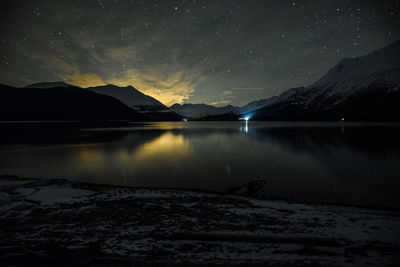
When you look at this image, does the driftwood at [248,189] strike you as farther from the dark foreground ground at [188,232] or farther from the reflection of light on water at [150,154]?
the reflection of light on water at [150,154]

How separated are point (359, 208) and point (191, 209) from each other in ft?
26.9

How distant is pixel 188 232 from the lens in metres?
7.33

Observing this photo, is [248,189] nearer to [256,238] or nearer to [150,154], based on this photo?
[256,238]

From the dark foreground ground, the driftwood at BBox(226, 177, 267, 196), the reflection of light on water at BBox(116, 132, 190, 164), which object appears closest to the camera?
the dark foreground ground

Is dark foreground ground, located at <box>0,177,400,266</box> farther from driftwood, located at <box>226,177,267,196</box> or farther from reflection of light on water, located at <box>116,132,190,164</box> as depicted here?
reflection of light on water, located at <box>116,132,190,164</box>

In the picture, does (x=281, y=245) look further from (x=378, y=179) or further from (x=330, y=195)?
(x=378, y=179)

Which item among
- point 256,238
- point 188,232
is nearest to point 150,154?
point 188,232

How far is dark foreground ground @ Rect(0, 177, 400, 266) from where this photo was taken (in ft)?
19.5

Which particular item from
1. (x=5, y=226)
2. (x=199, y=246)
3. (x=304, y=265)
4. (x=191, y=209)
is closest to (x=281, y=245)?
(x=304, y=265)

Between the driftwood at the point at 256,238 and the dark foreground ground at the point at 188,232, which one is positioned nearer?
the dark foreground ground at the point at 188,232

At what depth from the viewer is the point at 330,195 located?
48.5 feet

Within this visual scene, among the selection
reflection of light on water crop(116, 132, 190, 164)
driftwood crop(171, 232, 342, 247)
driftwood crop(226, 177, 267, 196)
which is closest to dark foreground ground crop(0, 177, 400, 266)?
driftwood crop(171, 232, 342, 247)

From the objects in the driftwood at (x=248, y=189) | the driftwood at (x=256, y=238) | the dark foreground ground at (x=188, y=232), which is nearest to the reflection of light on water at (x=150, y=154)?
the driftwood at (x=248, y=189)

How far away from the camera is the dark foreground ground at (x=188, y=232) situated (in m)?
5.94
